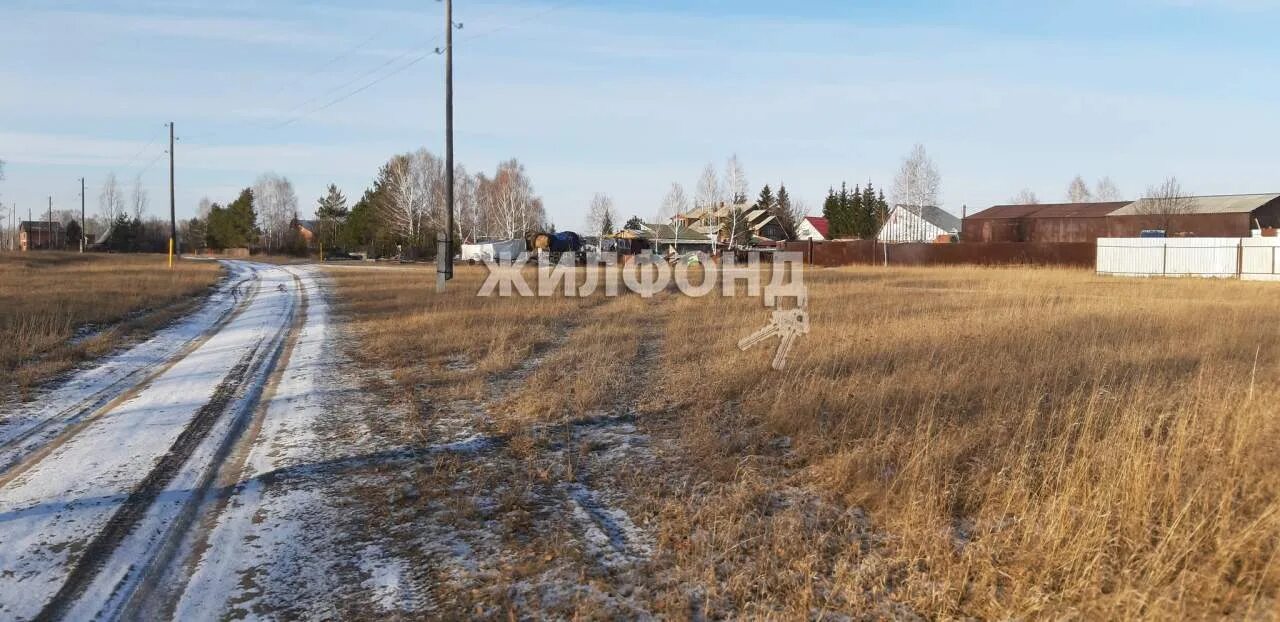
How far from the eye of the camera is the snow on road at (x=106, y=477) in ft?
11.7

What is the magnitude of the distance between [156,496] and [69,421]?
2726 mm

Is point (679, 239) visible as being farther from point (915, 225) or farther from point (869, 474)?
point (869, 474)

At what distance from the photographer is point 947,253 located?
43.5m

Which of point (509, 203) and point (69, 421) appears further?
point (509, 203)

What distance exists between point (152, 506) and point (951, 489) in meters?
4.60

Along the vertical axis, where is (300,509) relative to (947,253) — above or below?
below

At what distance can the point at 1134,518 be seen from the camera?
3781mm

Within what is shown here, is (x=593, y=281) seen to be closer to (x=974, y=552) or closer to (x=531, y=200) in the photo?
(x=974, y=552)

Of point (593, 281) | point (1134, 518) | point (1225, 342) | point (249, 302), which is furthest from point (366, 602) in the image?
point (593, 281)

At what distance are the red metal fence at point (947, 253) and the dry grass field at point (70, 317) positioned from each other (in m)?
34.8

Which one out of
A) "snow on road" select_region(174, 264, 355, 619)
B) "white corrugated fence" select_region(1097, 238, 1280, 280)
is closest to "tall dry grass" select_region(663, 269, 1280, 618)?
"snow on road" select_region(174, 264, 355, 619)

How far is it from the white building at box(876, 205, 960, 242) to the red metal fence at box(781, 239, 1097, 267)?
11.8 meters

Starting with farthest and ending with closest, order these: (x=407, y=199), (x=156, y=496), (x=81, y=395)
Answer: (x=407, y=199)
(x=81, y=395)
(x=156, y=496)

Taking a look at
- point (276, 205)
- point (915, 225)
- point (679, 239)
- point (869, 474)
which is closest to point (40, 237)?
point (276, 205)
